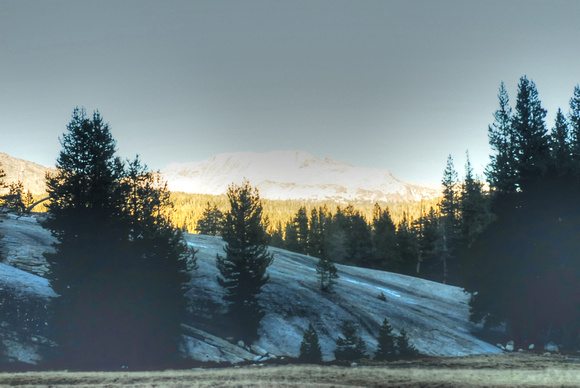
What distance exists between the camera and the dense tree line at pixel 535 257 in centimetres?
3481

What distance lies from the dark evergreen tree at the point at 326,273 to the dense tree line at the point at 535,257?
12689mm

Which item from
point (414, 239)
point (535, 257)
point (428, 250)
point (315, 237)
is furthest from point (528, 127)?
point (315, 237)

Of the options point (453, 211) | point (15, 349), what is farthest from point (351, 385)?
point (453, 211)

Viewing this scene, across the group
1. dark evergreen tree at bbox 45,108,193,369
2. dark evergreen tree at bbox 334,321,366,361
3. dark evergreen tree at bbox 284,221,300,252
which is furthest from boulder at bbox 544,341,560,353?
dark evergreen tree at bbox 284,221,300,252

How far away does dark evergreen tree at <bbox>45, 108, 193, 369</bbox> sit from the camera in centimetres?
2662

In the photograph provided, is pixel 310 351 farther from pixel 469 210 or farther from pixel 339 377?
pixel 469 210

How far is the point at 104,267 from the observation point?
90.3ft

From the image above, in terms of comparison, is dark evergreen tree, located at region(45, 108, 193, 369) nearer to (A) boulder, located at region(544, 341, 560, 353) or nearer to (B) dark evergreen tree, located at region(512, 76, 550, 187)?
(A) boulder, located at region(544, 341, 560, 353)

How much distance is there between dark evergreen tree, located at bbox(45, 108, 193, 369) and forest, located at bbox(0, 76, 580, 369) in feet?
Answer: 0.22

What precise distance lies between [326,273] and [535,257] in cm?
1905

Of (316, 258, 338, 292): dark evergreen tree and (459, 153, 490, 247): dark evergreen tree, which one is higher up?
(459, 153, 490, 247): dark evergreen tree

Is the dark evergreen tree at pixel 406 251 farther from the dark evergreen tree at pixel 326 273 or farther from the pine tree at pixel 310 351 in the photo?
the pine tree at pixel 310 351

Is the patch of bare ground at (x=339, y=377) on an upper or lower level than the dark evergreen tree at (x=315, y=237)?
lower

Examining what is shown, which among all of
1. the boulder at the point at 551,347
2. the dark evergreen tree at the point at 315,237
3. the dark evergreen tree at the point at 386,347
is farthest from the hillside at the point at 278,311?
the dark evergreen tree at the point at 315,237
